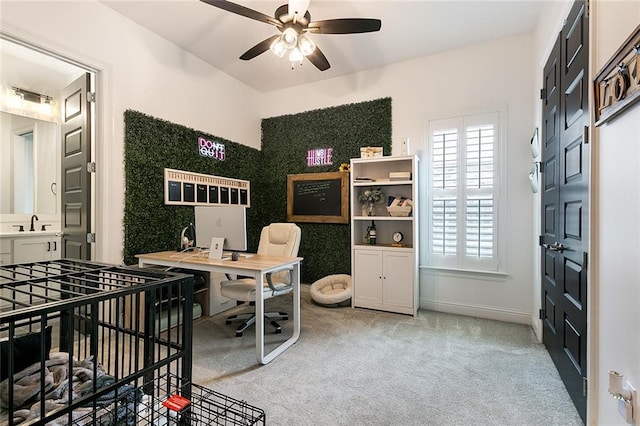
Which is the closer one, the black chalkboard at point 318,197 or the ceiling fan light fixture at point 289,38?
the ceiling fan light fixture at point 289,38

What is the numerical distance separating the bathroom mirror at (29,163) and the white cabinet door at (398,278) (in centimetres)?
447

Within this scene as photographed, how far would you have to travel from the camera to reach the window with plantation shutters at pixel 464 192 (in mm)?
3359

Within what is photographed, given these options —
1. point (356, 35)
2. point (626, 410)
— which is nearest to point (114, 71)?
point (356, 35)

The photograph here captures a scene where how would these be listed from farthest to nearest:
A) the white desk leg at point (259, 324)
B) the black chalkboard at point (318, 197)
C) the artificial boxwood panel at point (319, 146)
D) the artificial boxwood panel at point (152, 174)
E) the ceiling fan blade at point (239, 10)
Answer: the black chalkboard at point (318, 197) → the artificial boxwood panel at point (319, 146) → the artificial boxwood panel at point (152, 174) → the white desk leg at point (259, 324) → the ceiling fan blade at point (239, 10)

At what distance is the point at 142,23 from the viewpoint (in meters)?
3.06

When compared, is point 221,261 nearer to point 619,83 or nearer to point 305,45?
point 305,45

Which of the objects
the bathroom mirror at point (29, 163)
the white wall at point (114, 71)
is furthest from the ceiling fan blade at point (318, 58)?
the bathroom mirror at point (29, 163)

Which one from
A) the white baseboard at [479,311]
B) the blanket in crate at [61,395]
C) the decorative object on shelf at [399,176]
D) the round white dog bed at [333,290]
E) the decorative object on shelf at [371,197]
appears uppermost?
the decorative object on shelf at [399,176]

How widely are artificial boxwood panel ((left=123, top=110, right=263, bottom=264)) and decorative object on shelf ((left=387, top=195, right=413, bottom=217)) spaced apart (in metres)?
2.37

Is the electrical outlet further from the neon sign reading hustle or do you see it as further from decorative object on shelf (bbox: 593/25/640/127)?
the neon sign reading hustle

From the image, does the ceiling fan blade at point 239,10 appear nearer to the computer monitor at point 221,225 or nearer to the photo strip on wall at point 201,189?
the computer monitor at point 221,225

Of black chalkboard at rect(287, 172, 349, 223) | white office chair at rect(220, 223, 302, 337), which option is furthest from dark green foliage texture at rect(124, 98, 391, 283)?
white office chair at rect(220, 223, 302, 337)

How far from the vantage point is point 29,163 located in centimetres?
406

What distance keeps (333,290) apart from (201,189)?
84.3 inches
